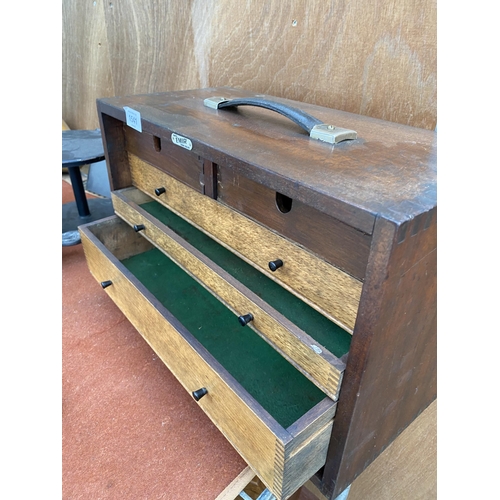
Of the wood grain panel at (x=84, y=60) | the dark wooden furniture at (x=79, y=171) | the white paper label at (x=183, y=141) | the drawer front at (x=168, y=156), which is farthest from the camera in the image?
the wood grain panel at (x=84, y=60)

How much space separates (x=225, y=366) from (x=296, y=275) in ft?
0.88

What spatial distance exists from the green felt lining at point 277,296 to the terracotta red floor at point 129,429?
0.30 metres

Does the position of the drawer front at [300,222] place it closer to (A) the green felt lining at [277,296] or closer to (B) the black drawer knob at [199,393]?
(A) the green felt lining at [277,296]

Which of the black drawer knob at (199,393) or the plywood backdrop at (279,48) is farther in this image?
the plywood backdrop at (279,48)

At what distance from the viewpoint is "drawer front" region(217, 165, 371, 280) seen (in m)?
0.52

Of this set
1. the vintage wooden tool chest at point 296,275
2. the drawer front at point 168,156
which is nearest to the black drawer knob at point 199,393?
the vintage wooden tool chest at point 296,275

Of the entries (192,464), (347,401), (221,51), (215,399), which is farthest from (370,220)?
(221,51)

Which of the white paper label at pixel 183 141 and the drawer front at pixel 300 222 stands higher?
the white paper label at pixel 183 141

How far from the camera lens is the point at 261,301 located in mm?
661

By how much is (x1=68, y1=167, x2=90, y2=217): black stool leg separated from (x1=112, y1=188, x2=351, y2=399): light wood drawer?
1.50 ft

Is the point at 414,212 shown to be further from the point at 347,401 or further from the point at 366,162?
the point at 347,401

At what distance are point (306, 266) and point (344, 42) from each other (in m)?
0.62

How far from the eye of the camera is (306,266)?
606 mm

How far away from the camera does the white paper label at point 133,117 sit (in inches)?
31.0
